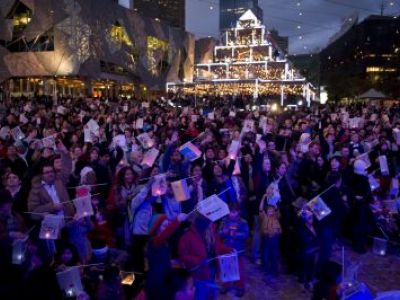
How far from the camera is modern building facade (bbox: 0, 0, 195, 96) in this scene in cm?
4228

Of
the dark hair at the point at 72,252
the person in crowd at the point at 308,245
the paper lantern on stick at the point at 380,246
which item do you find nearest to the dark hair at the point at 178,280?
the dark hair at the point at 72,252

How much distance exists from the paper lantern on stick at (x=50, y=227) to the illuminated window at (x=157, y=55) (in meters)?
48.9

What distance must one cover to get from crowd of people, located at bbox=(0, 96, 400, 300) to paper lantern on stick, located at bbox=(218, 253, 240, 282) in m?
0.08

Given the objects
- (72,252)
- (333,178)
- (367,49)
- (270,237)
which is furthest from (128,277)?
(367,49)

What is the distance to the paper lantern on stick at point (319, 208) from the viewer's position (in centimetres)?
655

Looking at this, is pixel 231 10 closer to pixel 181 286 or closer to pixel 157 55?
pixel 157 55

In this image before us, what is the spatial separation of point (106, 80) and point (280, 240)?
41.8m

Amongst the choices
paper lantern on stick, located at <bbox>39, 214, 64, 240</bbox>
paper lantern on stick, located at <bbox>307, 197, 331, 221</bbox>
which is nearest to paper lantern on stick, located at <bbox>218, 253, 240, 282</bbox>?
paper lantern on stick, located at <bbox>307, 197, 331, 221</bbox>

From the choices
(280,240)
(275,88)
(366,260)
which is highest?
(275,88)

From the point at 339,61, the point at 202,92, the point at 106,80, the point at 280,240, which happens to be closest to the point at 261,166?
the point at 280,240

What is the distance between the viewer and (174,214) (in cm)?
645

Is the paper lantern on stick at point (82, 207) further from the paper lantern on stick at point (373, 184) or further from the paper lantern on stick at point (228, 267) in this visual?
the paper lantern on stick at point (373, 184)

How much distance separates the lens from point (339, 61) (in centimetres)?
10162

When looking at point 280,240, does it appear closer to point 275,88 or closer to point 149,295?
point 149,295
